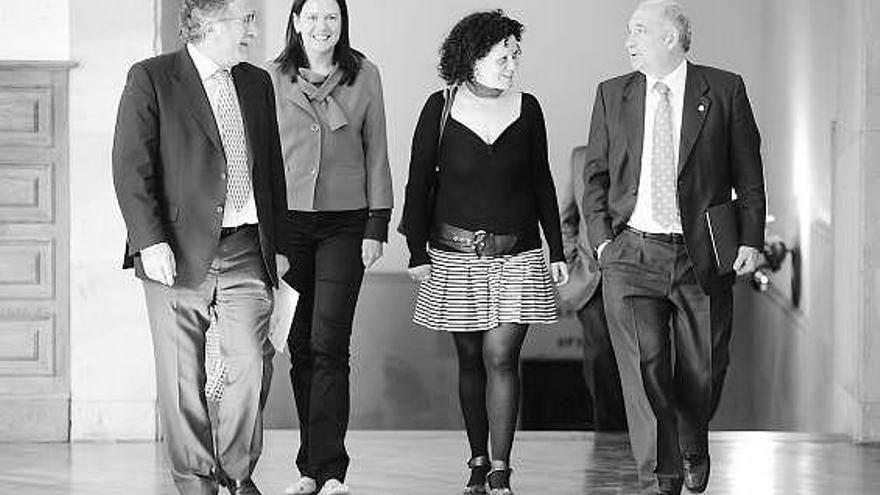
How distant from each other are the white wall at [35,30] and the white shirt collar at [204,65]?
2489mm

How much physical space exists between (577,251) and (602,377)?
610mm

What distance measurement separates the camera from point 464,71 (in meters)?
7.67

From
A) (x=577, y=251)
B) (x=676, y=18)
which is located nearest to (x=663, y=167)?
(x=676, y=18)

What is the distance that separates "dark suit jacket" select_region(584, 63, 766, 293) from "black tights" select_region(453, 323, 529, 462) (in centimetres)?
51

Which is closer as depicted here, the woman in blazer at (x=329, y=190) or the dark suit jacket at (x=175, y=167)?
the dark suit jacket at (x=175, y=167)

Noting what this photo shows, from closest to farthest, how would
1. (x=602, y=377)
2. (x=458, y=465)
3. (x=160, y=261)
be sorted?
(x=160, y=261)
(x=458, y=465)
(x=602, y=377)

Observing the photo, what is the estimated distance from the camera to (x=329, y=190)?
297 inches

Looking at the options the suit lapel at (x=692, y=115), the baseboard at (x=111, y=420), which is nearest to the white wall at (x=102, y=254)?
the baseboard at (x=111, y=420)

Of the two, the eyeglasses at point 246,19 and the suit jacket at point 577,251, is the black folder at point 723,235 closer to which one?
the eyeglasses at point 246,19

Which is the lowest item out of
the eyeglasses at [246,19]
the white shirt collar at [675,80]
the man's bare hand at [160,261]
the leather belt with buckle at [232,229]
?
the man's bare hand at [160,261]

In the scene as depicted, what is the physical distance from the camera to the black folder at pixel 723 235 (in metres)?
7.33

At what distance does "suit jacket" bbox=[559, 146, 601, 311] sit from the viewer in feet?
31.9

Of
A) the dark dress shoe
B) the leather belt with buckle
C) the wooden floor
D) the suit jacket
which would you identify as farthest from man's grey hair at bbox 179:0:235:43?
the suit jacket

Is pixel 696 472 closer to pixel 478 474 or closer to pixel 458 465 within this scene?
pixel 478 474
